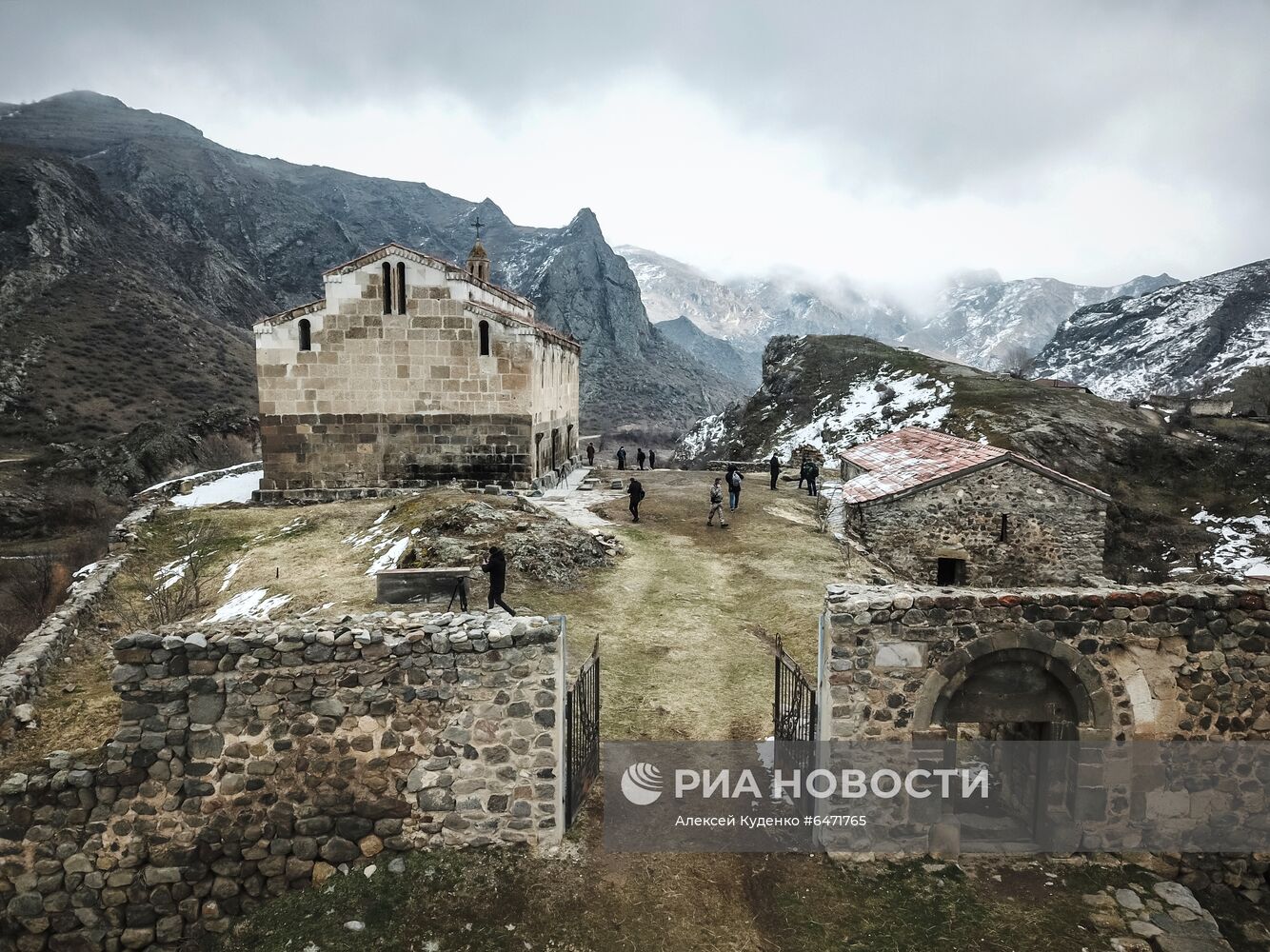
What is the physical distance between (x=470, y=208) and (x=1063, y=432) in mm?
155756

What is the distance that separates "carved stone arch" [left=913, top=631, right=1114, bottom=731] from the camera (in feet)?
21.7

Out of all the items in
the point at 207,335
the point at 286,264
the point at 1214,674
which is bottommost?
the point at 1214,674

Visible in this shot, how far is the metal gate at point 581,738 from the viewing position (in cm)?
697

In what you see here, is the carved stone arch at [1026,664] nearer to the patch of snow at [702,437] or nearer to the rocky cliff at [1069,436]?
the rocky cliff at [1069,436]

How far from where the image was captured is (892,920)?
5.95 m

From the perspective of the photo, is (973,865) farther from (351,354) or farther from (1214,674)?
(351,354)

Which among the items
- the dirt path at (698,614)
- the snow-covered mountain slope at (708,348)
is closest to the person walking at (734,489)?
the dirt path at (698,614)

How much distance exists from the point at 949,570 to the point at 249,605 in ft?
50.9

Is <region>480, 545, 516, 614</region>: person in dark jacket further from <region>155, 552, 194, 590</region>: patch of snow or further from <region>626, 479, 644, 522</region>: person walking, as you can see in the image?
<region>626, 479, 644, 522</region>: person walking

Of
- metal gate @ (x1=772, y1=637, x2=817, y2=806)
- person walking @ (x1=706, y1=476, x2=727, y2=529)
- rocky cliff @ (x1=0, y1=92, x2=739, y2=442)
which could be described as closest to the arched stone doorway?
metal gate @ (x1=772, y1=637, x2=817, y2=806)

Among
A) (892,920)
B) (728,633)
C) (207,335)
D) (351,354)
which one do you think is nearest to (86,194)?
(207,335)

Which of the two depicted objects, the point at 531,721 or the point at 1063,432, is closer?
the point at 531,721

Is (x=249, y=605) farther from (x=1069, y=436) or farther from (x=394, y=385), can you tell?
(x=1069, y=436)

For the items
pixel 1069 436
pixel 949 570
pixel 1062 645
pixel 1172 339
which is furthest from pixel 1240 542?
pixel 1172 339
